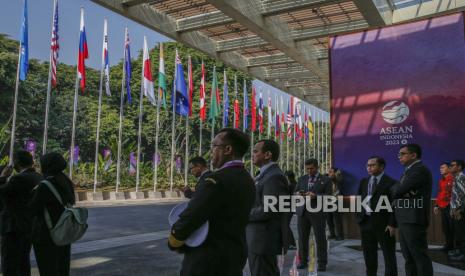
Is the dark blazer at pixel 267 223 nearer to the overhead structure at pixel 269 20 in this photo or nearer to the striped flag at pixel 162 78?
the overhead structure at pixel 269 20

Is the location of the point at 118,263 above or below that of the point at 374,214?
below

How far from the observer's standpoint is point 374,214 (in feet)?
17.4

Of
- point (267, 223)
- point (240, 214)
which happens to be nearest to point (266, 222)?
point (267, 223)

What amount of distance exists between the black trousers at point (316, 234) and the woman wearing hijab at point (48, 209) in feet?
12.6

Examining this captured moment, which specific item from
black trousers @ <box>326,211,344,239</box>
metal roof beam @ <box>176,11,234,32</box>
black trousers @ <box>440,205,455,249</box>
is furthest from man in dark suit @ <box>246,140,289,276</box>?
metal roof beam @ <box>176,11,234,32</box>

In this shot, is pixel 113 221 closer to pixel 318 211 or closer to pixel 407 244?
pixel 318 211

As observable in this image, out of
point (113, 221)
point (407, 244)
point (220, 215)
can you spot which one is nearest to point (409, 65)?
point (407, 244)

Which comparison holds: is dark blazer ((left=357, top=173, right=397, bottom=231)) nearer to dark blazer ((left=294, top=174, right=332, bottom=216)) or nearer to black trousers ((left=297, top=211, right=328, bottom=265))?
black trousers ((left=297, top=211, right=328, bottom=265))

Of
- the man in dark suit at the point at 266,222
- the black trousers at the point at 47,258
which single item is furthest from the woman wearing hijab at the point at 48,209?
the man in dark suit at the point at 266,222

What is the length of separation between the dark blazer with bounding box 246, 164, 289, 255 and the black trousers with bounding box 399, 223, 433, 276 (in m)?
1.64

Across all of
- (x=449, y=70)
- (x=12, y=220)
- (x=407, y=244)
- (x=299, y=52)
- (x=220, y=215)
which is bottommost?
(x=407, y=244)

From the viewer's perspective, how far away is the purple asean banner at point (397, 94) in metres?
8.88

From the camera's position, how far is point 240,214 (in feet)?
8.39

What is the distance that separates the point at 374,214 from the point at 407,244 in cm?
56
